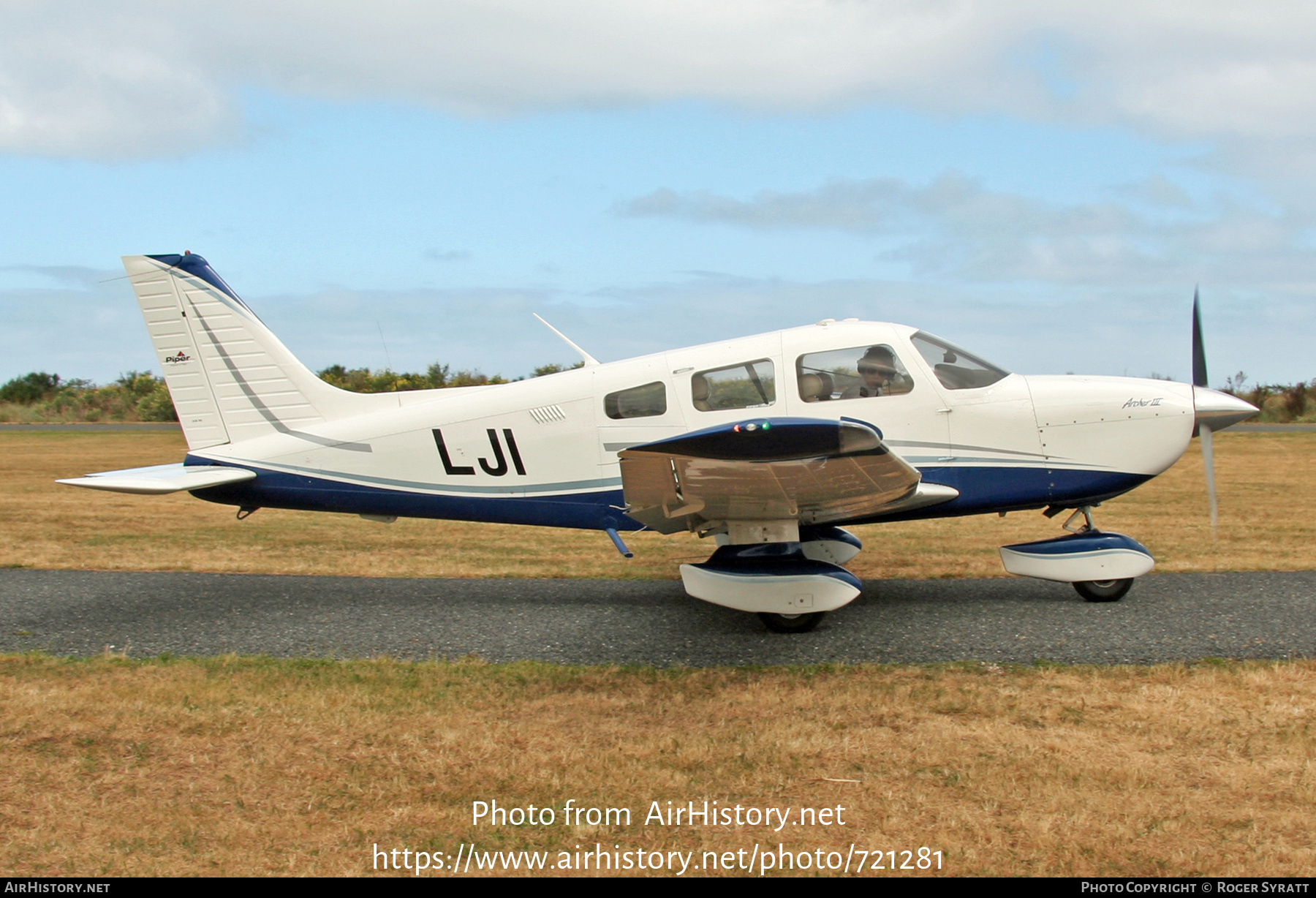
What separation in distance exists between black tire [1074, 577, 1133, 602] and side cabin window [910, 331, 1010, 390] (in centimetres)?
185

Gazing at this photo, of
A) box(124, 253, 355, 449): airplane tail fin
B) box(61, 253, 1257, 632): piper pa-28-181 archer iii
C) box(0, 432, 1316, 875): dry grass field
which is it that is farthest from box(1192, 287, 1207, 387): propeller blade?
box(124, 253, 355, 449): airplane tail fin

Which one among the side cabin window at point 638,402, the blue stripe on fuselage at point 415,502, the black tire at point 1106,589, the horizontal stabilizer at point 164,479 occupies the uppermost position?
the side cabin window at point 638,402

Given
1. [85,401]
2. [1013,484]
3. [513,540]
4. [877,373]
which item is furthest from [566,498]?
[85,401]

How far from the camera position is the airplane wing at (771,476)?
5527 millimetres

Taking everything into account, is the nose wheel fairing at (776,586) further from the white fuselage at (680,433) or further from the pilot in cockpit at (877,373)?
the pilot in cockpit at (877,373)

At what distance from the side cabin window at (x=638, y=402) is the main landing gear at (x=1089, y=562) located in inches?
125

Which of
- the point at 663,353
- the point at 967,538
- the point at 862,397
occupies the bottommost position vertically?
the point at 967,538

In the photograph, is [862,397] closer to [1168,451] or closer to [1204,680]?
[1168,451]

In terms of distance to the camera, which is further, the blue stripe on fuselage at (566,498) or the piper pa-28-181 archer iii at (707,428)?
the blue stripe on fuselage at (566,498)

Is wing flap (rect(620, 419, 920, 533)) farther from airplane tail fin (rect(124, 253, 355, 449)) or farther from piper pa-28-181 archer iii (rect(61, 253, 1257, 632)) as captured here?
airplane tail fin (rect(124, 253, 355, 449))

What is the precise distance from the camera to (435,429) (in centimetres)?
805

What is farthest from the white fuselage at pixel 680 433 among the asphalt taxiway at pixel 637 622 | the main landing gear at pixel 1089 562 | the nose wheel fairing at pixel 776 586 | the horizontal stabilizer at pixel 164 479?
the nose wheel fairing at pixel 776 586

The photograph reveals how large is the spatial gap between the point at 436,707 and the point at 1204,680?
4.62m
